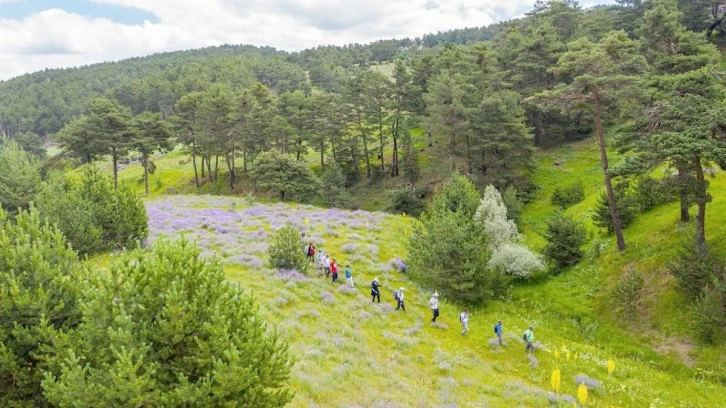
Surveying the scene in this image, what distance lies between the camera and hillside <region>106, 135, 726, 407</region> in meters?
18.7

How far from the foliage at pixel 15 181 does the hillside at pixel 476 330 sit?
9570mm

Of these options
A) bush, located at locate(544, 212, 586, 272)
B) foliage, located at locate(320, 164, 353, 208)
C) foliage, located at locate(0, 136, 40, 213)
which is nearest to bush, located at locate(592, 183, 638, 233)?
bush, located at locate(544, 212, 586, 272)

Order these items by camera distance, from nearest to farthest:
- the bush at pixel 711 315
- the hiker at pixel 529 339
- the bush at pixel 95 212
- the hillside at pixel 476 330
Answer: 1. the hillside at pixel 476 330
2. the bush at pixel 711 315
3. the hiker at pixel 529 339
4. the bush at pixel 95 212

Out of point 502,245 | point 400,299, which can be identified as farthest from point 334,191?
point 400,299

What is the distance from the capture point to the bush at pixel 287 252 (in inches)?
1163

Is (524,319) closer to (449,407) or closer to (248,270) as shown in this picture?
(449,407)

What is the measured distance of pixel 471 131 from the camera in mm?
51438

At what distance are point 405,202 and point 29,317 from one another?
4543cm

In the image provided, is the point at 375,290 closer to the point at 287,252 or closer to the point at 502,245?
the point at 287,252

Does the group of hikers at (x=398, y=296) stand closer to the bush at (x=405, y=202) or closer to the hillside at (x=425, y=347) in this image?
the hillside at (x=425, y=347)

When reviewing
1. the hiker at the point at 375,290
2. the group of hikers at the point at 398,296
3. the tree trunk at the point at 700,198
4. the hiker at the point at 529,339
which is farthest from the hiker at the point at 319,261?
the tree trunk at the point at 700,198

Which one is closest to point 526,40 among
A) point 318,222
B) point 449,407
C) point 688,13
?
point 688,13

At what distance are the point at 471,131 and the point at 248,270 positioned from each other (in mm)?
32731

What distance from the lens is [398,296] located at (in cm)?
2689
